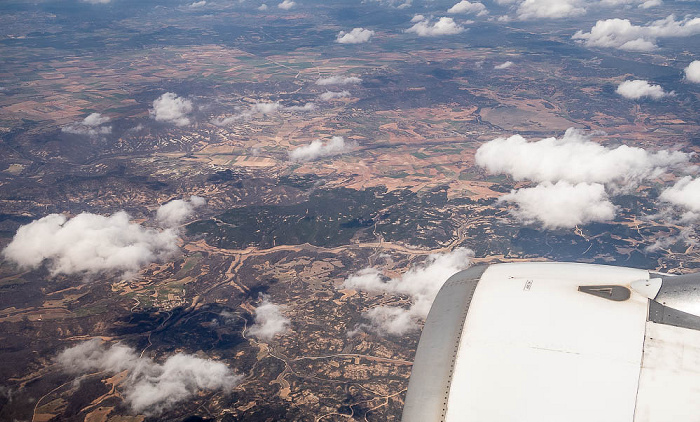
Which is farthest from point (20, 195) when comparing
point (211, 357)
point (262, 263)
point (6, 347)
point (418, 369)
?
point (418, 369)

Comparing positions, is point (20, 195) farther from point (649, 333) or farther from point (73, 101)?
point (649, 333)

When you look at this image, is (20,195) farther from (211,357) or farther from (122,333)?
(211,357)

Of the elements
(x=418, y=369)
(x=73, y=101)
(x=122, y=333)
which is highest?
(x=418, y=369)

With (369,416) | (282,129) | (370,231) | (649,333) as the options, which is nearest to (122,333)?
(369,416)

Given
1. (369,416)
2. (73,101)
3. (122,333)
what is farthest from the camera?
(73,101)

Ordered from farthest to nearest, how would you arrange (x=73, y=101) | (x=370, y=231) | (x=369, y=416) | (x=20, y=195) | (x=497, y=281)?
(x=73, y=101) → (x=20, y=195) → (x=370, y=231) → (x=369, y=416) → (x=497, y=281)

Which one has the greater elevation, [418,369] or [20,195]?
[418,369]

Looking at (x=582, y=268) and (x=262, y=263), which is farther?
(x=262, y=263)
